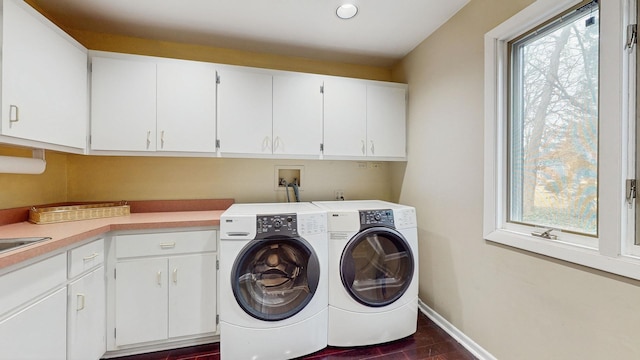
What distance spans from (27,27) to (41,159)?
2.56 feet

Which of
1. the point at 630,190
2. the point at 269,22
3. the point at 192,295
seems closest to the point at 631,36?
the point at 630,190

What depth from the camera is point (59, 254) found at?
135 centimetres

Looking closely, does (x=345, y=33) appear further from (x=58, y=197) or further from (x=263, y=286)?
(x=58, y=197)

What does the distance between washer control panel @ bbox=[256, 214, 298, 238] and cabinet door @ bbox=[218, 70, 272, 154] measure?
724 mm

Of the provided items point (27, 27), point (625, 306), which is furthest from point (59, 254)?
point (625, 306)

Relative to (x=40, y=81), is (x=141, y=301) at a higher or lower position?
lower

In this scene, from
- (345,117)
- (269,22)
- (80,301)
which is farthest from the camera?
(345,117)

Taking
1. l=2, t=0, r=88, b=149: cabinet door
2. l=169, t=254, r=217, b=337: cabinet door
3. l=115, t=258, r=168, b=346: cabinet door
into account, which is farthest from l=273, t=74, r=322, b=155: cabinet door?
l=2, t=0, r=88, b=149: cabinet door

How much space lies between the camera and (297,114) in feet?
7.50

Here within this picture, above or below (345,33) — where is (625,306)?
below

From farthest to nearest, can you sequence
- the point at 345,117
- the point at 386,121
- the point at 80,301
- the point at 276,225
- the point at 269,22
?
1. the point at 386,121
2. the point at 345,117
3. the point at 269,22
4. the point at 276,225
5. the point at 80,301

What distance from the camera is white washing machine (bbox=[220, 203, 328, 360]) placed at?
1658 mm

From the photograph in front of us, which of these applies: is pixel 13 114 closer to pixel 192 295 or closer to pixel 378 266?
pixel 192 295

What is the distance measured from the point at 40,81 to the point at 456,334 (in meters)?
3.19
